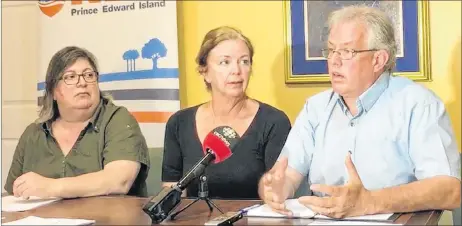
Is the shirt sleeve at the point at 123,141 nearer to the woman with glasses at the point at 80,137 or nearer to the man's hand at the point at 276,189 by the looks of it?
the woman with glasses at the point at 80,137

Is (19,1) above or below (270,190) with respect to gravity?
above

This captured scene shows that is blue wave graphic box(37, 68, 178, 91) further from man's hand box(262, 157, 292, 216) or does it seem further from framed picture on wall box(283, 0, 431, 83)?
man's hand box(262, 157, 292, 216)

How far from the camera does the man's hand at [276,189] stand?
5.23 ft

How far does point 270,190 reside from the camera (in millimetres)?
1648

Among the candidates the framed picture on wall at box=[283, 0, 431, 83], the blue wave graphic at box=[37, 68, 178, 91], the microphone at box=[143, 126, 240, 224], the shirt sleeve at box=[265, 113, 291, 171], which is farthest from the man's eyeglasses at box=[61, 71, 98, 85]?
the microphone at box=[143, 126, 240, 224]

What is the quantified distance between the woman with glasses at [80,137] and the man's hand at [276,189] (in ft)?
2.08

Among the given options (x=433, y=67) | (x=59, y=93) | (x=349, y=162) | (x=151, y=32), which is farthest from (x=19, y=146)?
(x=433, y=67)

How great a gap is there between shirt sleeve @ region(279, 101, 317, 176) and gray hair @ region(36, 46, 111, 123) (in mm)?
833

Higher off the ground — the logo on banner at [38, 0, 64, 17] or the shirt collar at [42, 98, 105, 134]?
the logo on banner at [38, 0, 64, 17]

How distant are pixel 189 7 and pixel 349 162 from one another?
153 centimetres

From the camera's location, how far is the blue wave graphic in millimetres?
2799

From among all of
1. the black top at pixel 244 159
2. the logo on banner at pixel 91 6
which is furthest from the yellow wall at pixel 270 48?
the black top at pixel 244 159

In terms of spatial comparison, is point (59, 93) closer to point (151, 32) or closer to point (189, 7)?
point (151, 32)

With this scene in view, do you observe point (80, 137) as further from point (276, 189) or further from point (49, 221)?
point (276, 189)
